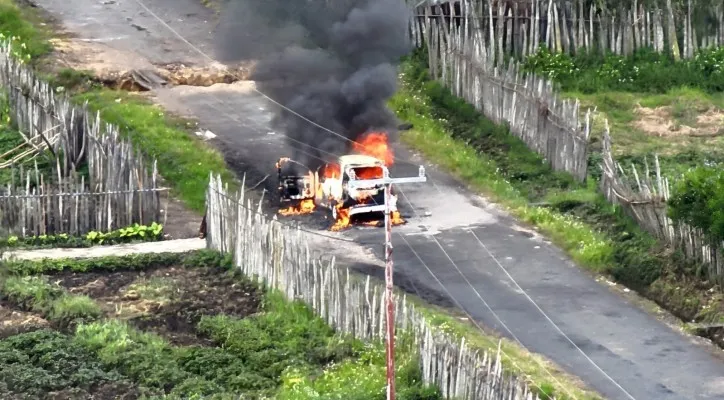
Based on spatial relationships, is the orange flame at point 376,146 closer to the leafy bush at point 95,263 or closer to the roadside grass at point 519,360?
the leafy bush at point 95,263

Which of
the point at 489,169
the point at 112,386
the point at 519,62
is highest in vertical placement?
the point at 519,62

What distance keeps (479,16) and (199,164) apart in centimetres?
864

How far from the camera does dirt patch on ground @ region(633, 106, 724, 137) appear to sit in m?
35.4

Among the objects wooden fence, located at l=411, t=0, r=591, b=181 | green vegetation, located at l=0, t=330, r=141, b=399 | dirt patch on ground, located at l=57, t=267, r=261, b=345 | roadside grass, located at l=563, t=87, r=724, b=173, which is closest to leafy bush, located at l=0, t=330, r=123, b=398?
green vegetation, located at l=0, t=330, r=141, b=399

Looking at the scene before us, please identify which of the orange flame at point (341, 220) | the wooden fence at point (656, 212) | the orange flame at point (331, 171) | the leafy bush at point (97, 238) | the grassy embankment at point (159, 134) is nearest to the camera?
the wooden fence at point (656, 212)

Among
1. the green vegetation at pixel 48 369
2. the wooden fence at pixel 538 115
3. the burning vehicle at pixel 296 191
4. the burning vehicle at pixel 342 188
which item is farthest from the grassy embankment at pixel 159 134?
the green vegetation at pixel 48 369

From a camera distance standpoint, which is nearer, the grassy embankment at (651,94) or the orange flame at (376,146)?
the orange flame at (376,146)

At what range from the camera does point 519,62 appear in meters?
38.1

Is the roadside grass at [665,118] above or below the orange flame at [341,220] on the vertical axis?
above

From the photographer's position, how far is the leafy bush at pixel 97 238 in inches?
1216

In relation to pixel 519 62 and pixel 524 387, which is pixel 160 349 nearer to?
pixel 524 387

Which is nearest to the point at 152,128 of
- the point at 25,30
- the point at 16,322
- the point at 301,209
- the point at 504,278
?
the point at 301,209

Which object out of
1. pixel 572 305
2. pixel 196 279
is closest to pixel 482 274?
pixel 572 305

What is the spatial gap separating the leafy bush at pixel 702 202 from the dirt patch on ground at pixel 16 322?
36.6 feet
